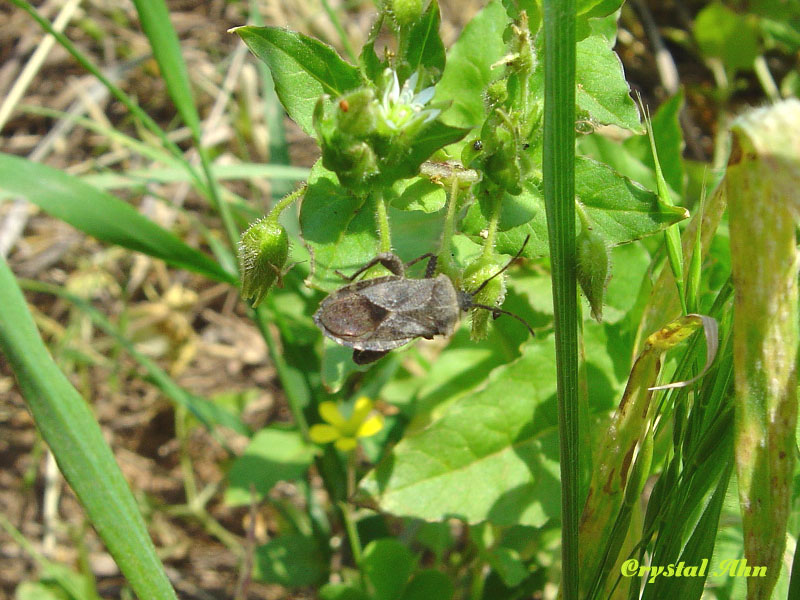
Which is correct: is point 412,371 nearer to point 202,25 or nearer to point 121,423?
point 121,423

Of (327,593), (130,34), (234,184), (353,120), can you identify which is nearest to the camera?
(353,120)

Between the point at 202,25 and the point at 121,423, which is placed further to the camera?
the point at 202,25

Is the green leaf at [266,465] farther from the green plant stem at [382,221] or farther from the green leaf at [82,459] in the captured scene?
the green plant stem at [382,221]

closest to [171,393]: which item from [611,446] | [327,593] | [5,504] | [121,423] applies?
[327,593]

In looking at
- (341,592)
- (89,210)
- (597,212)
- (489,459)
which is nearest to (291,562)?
(341,592)

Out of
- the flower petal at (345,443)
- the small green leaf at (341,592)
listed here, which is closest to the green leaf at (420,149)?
the flower petal at (345,443)

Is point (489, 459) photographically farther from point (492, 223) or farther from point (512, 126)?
point (512, 126)

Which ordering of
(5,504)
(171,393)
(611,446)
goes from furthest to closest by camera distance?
(5,504), (171,393), (611,446)

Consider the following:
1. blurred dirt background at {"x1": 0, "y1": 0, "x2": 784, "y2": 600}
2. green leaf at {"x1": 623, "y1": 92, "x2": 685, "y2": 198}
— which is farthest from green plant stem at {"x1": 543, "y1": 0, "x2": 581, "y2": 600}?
blurred dirt background at {"x1": 0, "y1": 0, "x2": 784, "y2": 600}
